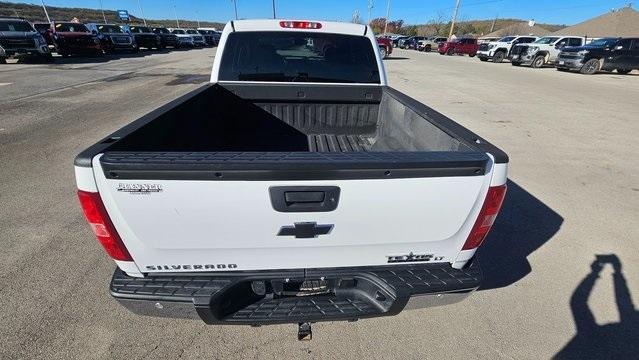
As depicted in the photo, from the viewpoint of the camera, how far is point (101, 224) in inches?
63.9

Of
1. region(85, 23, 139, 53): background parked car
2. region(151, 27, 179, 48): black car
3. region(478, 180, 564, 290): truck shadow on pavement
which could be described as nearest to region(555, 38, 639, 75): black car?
region(478, 180, 564, 290): truck shadow on pavement

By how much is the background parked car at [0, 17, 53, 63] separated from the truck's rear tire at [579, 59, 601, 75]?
30.8 meters

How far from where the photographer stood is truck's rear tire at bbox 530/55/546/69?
75.7ft

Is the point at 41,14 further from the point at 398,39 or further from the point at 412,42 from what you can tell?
the point at 412,42

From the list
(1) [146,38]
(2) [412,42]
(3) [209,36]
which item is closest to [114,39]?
(1) [146,38]

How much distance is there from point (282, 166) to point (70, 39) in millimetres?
26159

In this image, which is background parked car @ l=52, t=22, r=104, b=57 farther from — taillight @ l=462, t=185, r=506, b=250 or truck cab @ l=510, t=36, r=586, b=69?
truck cab @ l=510, t=36, r=586, b=69

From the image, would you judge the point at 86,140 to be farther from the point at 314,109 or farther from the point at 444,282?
the point at 444,282

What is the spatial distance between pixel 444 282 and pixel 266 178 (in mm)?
1216

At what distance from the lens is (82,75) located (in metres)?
14.5

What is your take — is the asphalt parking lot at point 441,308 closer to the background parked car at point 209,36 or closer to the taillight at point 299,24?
the taillight at point 299,24

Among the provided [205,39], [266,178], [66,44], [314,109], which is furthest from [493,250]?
[205,39]

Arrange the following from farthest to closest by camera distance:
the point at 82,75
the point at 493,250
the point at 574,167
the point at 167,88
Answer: the point at 82,75
the point at 167,88
the point at 574,167
the point at 493,250

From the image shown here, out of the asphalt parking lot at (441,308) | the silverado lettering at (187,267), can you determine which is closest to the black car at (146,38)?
the asphalt parking lot at (441,308)
